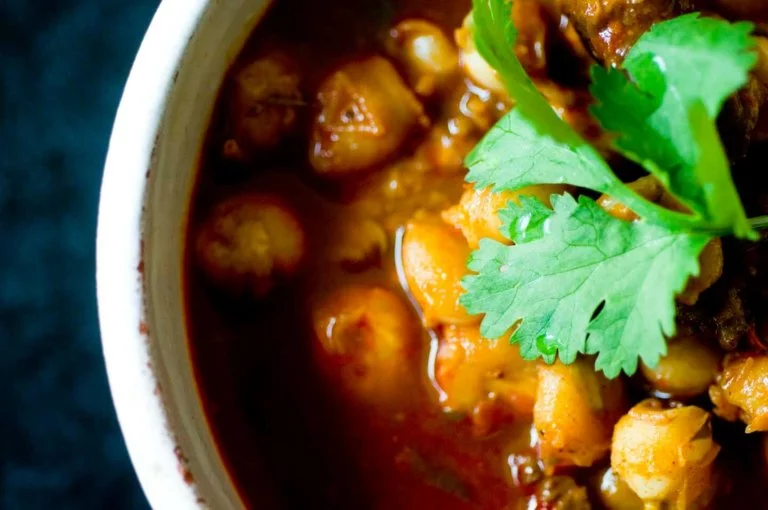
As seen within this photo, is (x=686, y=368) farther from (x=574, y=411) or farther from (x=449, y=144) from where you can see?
(x=449, y=144)

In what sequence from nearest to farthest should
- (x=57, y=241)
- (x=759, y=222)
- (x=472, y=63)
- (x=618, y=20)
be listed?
(x=759, y=222) < (x=618, y=20) < (x=472, y=63) < (x=57, y=241)

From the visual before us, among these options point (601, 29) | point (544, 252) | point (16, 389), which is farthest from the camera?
point (16, 389)

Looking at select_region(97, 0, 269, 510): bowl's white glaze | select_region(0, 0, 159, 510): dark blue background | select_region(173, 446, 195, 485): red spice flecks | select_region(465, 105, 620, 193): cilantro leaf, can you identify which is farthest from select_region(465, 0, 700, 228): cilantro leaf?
select_region(0, 0, 159, 510): dark blue background

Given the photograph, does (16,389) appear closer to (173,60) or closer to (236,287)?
(236,287)

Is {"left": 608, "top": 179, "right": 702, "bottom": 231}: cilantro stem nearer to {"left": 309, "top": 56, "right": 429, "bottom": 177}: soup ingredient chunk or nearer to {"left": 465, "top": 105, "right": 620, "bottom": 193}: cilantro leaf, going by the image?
{"left": 465, "top": 105, "right": 620, "bottom": 193}: cilantro leaf

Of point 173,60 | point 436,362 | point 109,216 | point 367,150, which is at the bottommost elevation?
point 436,362

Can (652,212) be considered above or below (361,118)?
below

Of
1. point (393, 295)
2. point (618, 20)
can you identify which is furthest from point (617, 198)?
point (393, 295)

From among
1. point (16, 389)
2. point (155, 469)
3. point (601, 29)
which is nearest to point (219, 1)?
point (601, 29)
